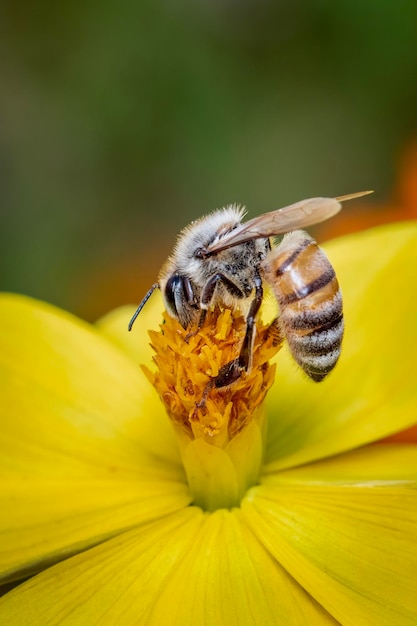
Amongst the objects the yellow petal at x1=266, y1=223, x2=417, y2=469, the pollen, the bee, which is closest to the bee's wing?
the bee

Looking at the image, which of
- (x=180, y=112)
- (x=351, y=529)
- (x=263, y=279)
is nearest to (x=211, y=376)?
(x=263, y=279)

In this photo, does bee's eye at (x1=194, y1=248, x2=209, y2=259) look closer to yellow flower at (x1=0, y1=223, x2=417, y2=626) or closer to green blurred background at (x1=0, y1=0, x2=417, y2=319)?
yellow flower at (x1=0, y1=223, x2=417, y2=626)

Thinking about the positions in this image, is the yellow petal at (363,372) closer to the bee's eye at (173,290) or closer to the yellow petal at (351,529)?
the yellow petal at (351,529)

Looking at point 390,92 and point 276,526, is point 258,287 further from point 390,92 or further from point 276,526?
point 390,92

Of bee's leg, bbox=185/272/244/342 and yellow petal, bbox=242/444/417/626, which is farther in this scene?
bee's leg, bbox=185/272/244/342

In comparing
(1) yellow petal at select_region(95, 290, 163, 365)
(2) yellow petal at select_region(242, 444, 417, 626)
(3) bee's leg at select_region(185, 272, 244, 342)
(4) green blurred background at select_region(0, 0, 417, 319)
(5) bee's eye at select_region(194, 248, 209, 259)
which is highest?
(4) green blurred background at select_region(0, 0, 417, 319)

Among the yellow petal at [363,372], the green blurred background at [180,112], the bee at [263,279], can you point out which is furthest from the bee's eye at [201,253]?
the green blurred background at [180,112]

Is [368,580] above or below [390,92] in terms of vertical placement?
below

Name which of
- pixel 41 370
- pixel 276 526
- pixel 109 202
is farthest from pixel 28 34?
pixel 276 526
